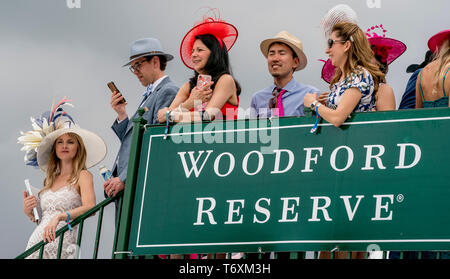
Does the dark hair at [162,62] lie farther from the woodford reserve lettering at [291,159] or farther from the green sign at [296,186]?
the woodford reserve lettering at [291,159]

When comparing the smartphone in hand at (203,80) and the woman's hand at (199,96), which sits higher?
the smartphone in hand at (203,80)

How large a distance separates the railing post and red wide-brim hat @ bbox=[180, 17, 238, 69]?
3.57 ft

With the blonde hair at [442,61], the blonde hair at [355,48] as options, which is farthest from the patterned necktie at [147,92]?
the blonde hair at [442,61]

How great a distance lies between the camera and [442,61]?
18.3 ft

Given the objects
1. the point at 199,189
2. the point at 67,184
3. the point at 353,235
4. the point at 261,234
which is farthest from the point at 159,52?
the point at 353,235

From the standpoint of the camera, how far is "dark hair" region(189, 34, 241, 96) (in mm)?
6173

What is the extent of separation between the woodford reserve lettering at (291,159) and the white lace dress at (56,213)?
1.42 m

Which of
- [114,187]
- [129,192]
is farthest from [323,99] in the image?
[114,187]

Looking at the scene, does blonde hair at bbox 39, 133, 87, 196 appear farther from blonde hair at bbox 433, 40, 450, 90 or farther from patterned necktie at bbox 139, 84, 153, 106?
blonde hair at bbox 433, 40, 450, 90

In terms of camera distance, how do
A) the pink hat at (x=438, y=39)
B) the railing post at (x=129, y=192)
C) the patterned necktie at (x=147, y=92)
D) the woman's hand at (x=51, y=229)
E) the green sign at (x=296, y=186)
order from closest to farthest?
the green sign at (x=296, y=186)
the railing post at (x=129, y=192)
the pink hat at (x=438, y=39)
the woman's hand at (x=51, y=229)
the patterned necktie at (x=147, y=92)

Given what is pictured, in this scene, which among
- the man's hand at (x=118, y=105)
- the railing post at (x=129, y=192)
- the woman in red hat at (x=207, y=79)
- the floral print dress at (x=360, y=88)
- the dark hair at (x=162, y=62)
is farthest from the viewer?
the dark hair at (x=162, y=62)

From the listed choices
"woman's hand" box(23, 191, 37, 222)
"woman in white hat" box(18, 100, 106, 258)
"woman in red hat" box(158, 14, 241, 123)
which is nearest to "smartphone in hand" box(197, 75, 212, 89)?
"woman in red hat" box(158, 14, 241, 123)

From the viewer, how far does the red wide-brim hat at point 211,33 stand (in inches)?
256
